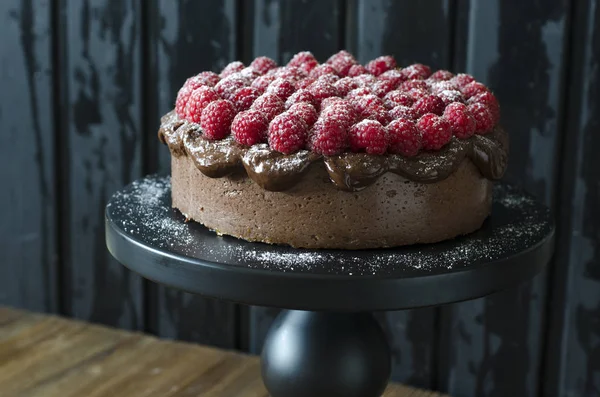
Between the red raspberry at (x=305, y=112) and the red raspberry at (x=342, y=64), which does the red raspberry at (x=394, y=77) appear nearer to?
the red raspberry at (x=342, y=64)

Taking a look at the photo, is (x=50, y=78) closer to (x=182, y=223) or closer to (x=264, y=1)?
(x=264, y=1)

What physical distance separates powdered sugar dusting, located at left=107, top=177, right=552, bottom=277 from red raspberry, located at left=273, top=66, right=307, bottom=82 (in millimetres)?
300

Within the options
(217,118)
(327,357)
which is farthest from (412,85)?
(327,357)

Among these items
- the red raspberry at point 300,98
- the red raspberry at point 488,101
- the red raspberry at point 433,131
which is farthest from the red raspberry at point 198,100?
the red raspberry at point 488,101

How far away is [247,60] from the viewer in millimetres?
2016

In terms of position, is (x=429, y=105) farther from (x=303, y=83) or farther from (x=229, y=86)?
(x=229, y=86)

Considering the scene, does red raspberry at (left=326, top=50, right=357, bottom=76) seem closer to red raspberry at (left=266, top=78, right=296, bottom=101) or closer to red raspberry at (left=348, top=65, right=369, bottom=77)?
red raspberry at (left=348, top=65, right=369, bottom=77)

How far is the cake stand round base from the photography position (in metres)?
1.43

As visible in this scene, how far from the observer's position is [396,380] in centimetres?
209

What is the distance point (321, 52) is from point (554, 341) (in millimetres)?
867

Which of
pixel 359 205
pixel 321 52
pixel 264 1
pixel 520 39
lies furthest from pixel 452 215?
pixel 264 1

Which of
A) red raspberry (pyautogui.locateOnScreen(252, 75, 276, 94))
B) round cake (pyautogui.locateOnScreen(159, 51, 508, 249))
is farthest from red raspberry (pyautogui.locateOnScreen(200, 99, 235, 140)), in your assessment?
red raspberry (pyautogui.locateOnScreen(252, 75, 276, 94))

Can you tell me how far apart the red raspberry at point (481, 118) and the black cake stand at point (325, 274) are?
0.16 metres

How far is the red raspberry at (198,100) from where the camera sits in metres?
1.32
